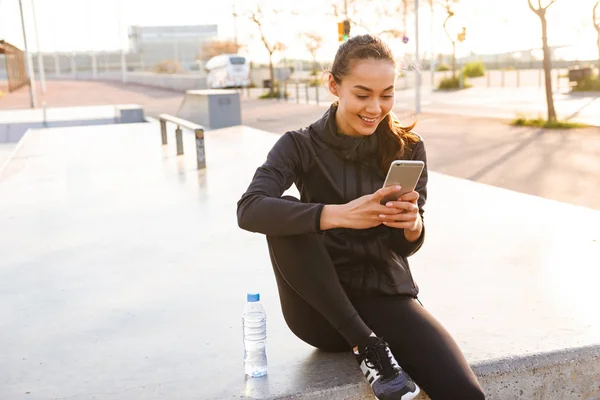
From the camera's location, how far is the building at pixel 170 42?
4225 inches

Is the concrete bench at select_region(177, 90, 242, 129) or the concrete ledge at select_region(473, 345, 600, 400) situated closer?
the concrete ledge at select_region(473, 345, 600, 400)

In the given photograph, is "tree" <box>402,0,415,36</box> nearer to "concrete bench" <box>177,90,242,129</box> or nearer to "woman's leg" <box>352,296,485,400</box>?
"concrete bench" <box>177,90,242,129</box>

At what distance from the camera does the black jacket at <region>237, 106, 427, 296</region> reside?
275cm

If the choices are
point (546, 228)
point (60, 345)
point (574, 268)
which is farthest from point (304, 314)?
point (546, 228)

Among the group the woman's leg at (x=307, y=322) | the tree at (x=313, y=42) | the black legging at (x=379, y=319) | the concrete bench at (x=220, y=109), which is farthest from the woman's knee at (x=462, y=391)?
the tree at (x=313, y=42)

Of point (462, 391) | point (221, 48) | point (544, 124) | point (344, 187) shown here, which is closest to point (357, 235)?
point (344, 187)

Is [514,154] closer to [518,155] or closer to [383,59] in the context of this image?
[518,155]

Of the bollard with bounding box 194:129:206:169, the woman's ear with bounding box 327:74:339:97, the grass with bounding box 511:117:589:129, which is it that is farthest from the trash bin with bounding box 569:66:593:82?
the woman's ear with bounding box 327:74:339:97

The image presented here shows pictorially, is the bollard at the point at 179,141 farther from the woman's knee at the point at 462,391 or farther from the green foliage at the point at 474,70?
the green foliage at the point at 474,70

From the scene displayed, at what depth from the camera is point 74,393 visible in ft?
8.82

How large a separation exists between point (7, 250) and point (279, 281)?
10.8 feet

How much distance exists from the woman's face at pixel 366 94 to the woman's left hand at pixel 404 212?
1.51 ft

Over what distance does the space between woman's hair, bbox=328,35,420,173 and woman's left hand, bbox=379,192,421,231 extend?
1.33 ft

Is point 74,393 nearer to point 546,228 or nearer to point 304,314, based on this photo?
point 304,314
